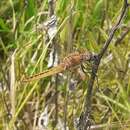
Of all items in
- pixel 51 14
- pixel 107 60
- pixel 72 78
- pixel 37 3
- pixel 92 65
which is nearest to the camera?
pixel 92 65

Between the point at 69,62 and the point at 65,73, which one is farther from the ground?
the point at 69,62

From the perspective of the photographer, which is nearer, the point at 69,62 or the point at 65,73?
the point at 69,62

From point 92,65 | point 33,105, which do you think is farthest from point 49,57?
point 92,65

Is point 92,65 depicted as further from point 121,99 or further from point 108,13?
point 108,13

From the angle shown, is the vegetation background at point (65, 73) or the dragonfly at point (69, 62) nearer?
the dragonfly at point (69, 62)

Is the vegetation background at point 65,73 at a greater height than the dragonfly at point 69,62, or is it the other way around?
the dragonfly at point 69,62

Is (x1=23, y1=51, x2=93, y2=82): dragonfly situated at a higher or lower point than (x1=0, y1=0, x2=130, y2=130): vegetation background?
higher

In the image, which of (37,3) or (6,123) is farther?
(37,3)

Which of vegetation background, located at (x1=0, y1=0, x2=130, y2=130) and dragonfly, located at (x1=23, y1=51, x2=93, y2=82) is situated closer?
dragonfly, located at (x1=23, y1=51, x2=93, y2=82)
